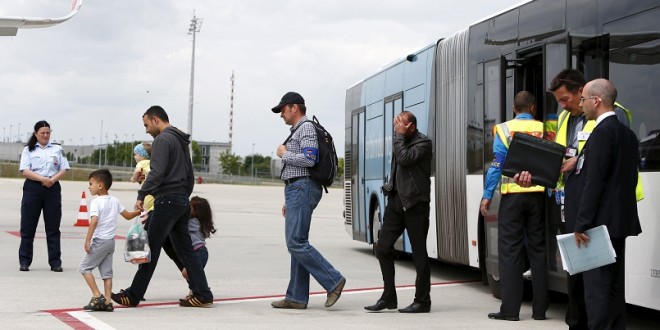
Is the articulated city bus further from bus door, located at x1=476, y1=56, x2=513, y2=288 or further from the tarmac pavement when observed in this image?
the tarmac pavement

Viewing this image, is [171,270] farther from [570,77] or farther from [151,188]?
[570,77]

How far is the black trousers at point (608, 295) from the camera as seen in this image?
6957 mm

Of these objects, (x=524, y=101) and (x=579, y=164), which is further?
(x=524, y=101)

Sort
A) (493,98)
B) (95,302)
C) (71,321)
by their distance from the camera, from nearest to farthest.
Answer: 1. (71,321)
2. (95,302)
3. (493,98)

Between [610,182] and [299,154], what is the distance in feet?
11.5

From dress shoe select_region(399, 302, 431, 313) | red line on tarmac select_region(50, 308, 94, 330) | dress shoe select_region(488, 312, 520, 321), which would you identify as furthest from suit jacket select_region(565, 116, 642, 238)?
red line on tarmac select_region(50, 308, 94, 330)

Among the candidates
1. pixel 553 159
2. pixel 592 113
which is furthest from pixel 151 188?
pixel 592 113

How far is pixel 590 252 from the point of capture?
274 inches

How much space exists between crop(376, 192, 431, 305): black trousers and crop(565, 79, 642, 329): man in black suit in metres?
2.98

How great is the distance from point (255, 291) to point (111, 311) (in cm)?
242

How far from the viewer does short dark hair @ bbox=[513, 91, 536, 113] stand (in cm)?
943

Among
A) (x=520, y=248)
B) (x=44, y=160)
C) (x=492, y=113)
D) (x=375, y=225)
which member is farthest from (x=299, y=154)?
(x=375, y=225)

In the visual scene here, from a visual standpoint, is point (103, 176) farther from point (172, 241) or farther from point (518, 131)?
point (518, 131)

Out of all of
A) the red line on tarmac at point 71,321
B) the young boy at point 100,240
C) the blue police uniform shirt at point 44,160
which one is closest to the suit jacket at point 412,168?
the young boy at point 100,240
